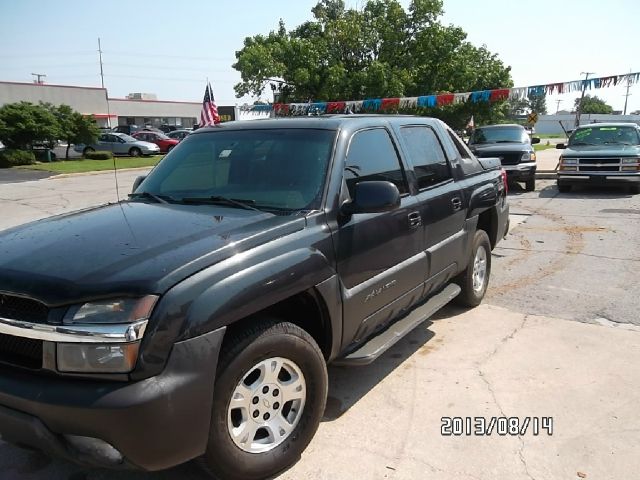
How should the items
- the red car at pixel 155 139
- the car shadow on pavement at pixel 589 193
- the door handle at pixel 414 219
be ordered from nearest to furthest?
the door handle at pixel 414 219, the car shadow on pavement at pixel 589 193, the red car at pixel 155 139

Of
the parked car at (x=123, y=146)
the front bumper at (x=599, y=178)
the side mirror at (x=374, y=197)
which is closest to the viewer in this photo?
the side mirror at (x=374, y=197)

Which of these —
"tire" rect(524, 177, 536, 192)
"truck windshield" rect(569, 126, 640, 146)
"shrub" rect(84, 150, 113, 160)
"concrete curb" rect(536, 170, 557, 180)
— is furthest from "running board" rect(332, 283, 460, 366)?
"shrub" rect(84, 150, 113, 160)

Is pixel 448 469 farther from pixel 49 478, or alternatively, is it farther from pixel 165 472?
pixel 49 478

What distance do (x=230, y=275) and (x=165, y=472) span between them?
1.19m

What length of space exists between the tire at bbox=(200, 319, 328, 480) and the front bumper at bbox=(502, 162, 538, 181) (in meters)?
11.7

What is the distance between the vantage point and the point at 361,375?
386 centimetres

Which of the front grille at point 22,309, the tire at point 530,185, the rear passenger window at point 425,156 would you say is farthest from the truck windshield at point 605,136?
the front grille at point 22,309

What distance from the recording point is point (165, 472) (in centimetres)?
278

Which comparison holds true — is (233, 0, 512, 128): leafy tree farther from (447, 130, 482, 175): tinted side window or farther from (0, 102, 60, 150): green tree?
(447, 130, 482, 175): tinted side window

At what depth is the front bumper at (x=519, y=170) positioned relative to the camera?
13352 mm

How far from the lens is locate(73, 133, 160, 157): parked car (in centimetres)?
3023

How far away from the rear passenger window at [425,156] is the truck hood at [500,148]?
9.77m

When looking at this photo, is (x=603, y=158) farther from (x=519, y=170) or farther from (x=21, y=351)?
(x=21, y=351)

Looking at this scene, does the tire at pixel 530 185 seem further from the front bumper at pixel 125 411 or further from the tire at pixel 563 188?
the front bumper at pixel 125 411
